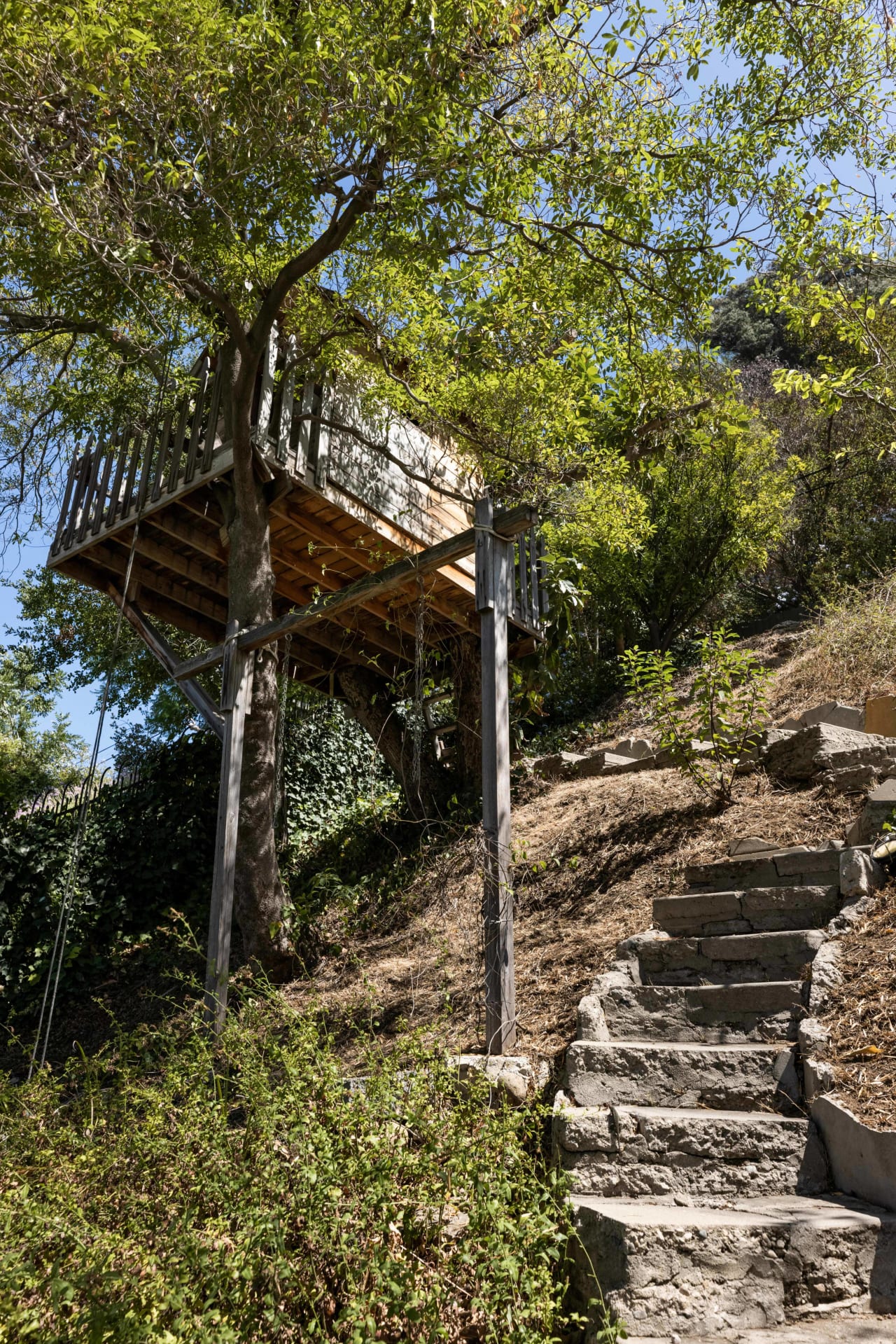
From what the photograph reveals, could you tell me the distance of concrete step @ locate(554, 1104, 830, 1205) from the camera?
311 cm

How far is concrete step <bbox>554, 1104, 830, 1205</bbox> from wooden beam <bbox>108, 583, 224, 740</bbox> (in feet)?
13.3

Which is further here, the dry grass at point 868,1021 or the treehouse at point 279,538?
the treehouse at point 279,538

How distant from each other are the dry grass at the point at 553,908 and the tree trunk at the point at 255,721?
1.68 feet

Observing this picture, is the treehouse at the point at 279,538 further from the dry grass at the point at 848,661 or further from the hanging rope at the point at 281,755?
the dry grass at the point at 848,661

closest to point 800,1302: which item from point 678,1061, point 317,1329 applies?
point 678,1061

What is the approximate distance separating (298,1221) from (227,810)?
3677mm

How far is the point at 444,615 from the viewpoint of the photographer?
26.4ft

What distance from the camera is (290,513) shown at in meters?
7.87

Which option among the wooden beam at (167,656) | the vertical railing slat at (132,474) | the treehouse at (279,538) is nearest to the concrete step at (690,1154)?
the treehouse at (279,538)

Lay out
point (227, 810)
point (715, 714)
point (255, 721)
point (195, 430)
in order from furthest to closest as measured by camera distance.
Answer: point (195, 430), point (255, 721), point (227, 810), point (715, 714)

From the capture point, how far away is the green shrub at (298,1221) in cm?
237

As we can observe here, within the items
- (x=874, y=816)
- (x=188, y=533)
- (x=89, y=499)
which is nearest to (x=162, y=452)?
(x=188, y=533)

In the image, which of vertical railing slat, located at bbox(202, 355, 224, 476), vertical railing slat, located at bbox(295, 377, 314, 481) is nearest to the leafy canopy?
vertical railing slat, located at bbox(295, 377, 314, 481)

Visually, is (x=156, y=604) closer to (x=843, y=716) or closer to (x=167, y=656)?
(x=167, y=656)
